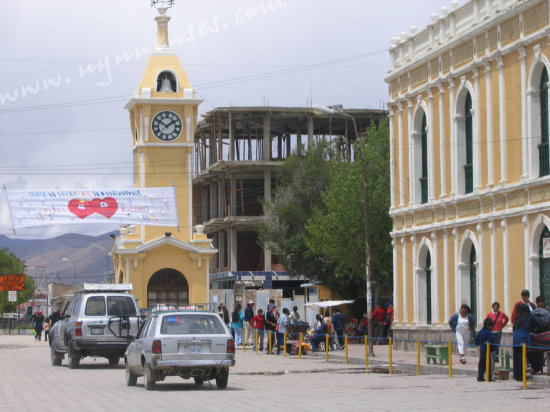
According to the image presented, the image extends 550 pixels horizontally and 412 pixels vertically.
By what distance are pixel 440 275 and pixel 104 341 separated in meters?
12.4

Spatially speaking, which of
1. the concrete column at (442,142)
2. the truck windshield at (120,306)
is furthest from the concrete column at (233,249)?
the truck windshield at (120,306)

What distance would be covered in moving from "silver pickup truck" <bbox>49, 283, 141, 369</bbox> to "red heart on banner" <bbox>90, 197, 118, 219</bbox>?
25687mm

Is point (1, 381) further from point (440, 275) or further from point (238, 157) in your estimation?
point (238, 157)

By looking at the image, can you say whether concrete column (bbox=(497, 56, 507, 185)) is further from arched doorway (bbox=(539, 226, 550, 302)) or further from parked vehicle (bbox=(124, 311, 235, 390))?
parked vehicle (bbox=(124, 311, 235, 390))

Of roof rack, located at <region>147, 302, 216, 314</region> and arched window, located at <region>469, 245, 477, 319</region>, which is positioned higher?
arched window, located at <region>469, 245, 477, 319</region>

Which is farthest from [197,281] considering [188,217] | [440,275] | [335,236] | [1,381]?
[1,381]

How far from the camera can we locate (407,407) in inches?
708

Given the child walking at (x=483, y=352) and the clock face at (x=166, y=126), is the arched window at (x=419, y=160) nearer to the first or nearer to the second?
the child walking at (x=483, y=352)

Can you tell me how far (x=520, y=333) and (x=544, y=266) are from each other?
7.34 m

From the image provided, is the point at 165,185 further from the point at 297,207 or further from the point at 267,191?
the point at 267,191

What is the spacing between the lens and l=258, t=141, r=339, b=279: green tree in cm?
6494

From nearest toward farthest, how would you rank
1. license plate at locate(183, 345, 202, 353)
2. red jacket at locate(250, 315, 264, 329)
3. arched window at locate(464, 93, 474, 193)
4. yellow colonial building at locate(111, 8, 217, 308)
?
license plate at locate(183, 345, 202, 353) < arched window at locate(464, 93, 474, 193) < red jacket at locate(250, 315, 264, 329) < yellow colonial building at locate(111, 8, 217, 308)

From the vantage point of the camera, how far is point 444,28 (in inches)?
1415

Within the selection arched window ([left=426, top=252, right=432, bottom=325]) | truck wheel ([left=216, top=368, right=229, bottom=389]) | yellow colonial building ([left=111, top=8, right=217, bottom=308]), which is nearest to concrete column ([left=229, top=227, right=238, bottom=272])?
yellow colonial building ([left=111, top=8, right=217, bottom=308])
